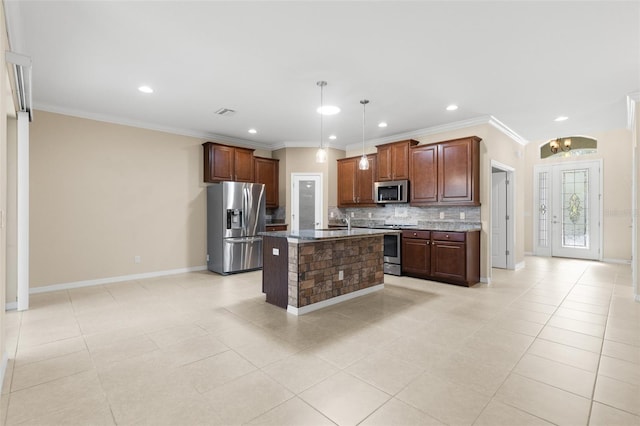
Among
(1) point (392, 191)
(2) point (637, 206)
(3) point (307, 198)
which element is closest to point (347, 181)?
(3) point (307, 198)

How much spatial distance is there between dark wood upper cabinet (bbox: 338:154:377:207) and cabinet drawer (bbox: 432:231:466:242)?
5.46ft

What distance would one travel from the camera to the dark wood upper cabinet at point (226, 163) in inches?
236

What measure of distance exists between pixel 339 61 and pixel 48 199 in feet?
14.8

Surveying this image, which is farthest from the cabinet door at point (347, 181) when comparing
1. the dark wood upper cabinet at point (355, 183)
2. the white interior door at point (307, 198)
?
the white interior door at point (307, 198)

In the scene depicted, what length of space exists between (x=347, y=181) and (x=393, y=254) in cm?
207

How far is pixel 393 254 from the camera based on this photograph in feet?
18.5

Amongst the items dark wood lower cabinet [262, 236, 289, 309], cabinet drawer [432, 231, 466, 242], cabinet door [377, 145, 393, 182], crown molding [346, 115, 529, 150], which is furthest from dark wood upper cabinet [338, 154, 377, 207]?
dark wood lower cabinet [262, 236, 289, 309]

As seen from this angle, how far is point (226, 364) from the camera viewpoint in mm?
2400

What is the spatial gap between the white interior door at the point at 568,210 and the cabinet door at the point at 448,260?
15.2ft

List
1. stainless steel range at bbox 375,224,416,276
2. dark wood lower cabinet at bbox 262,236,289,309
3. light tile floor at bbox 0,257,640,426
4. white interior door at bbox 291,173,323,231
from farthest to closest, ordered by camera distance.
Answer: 1. white interior door at bbox 291,173,323,231
2. stainless steel range at bbox 375,224,416,276
3. dark wood lower cabinet at bbox 262,236,289,309
4. light tile floor at bbox 0,257,640,426

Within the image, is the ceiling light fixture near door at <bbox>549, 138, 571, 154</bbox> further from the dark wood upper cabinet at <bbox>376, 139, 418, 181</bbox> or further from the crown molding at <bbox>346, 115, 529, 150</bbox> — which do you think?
the dark wood upper cabinet at <bbox>376, 139, 418, 181</bbox>

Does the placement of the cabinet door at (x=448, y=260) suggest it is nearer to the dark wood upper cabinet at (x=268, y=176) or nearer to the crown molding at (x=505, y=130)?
the crown molding at (x=505, y=130)

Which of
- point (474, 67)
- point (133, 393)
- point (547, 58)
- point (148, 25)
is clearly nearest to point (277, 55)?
point (148, 25)

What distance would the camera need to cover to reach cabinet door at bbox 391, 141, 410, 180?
580cm
